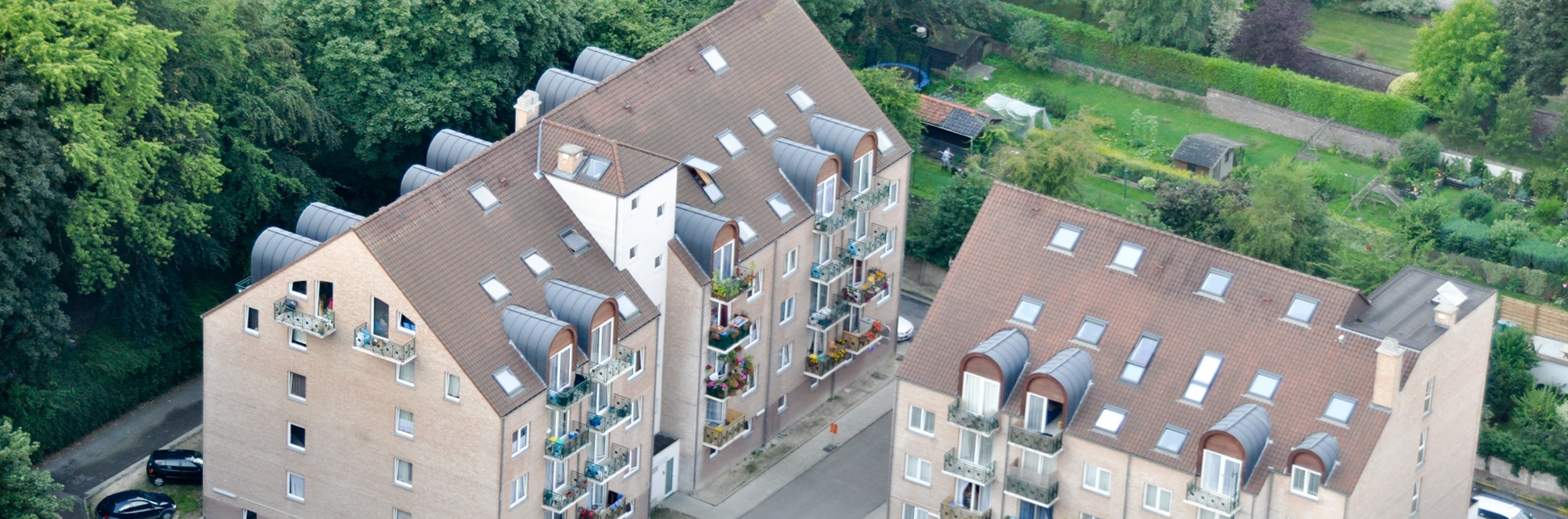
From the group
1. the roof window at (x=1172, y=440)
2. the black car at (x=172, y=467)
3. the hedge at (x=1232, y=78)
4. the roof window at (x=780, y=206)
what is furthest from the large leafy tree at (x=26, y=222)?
the hedge at (x=1232, y=78)

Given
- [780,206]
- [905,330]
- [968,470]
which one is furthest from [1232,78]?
[968,470]

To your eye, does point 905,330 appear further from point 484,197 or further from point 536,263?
point 484,197

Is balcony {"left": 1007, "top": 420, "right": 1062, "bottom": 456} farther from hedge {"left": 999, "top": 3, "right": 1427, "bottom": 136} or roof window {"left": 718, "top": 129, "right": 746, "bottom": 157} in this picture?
hedge {"left": 999, "top": 3, "right": 1427, "bottom": 136}

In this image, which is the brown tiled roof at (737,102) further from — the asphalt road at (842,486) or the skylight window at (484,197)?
the asphalt road at (842,486)

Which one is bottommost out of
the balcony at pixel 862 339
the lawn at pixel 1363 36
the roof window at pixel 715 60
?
the balcony at pixel 862 339

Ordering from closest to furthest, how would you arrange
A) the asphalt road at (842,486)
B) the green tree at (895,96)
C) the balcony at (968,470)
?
the balcony at (968,470) → the asphalt road at (842,486) → the green tree at (895,96)

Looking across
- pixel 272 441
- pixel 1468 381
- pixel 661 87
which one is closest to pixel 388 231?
pixel 272 441

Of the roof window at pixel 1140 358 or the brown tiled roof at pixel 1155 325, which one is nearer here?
the brown tiled roof at pixel 1155 325
